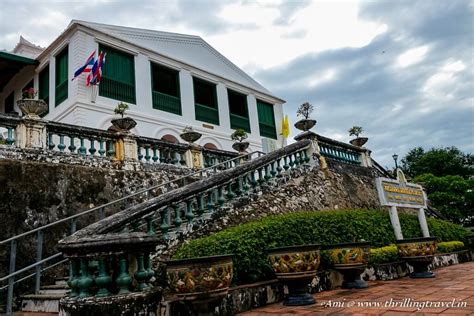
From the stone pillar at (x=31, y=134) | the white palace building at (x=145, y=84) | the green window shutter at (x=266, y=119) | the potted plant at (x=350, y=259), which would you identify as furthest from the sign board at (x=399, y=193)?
the green window shutter at (x=266, y=119)

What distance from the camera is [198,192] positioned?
5.20 meters

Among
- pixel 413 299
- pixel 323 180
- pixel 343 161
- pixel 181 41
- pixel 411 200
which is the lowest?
pixel 413 299

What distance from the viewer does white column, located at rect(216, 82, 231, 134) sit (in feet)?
54.5

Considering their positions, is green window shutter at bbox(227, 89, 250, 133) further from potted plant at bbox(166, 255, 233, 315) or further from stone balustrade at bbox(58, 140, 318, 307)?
potted plant at bbox(166, 255, 233, 315)

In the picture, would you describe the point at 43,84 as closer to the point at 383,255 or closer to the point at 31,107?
the point at 31,107

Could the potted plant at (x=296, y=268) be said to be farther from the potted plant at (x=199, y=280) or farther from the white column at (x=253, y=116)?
the white column at (x=253, y=116)

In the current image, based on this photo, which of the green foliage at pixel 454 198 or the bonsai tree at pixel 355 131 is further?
the green foliage at pixel 454 198

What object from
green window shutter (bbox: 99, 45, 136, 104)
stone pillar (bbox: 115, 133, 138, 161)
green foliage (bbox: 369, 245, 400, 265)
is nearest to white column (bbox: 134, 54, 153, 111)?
green window shutter (bbox: 99, 45, 136, 104)

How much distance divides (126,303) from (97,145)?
6029mm

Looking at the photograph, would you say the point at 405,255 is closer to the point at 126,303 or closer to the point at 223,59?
the point at 126,303

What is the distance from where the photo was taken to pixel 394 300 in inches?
151

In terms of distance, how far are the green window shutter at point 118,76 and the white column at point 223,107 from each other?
4394 millimetres

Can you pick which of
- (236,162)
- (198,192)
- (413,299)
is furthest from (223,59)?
(413,299)

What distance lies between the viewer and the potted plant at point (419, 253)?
220 inches
